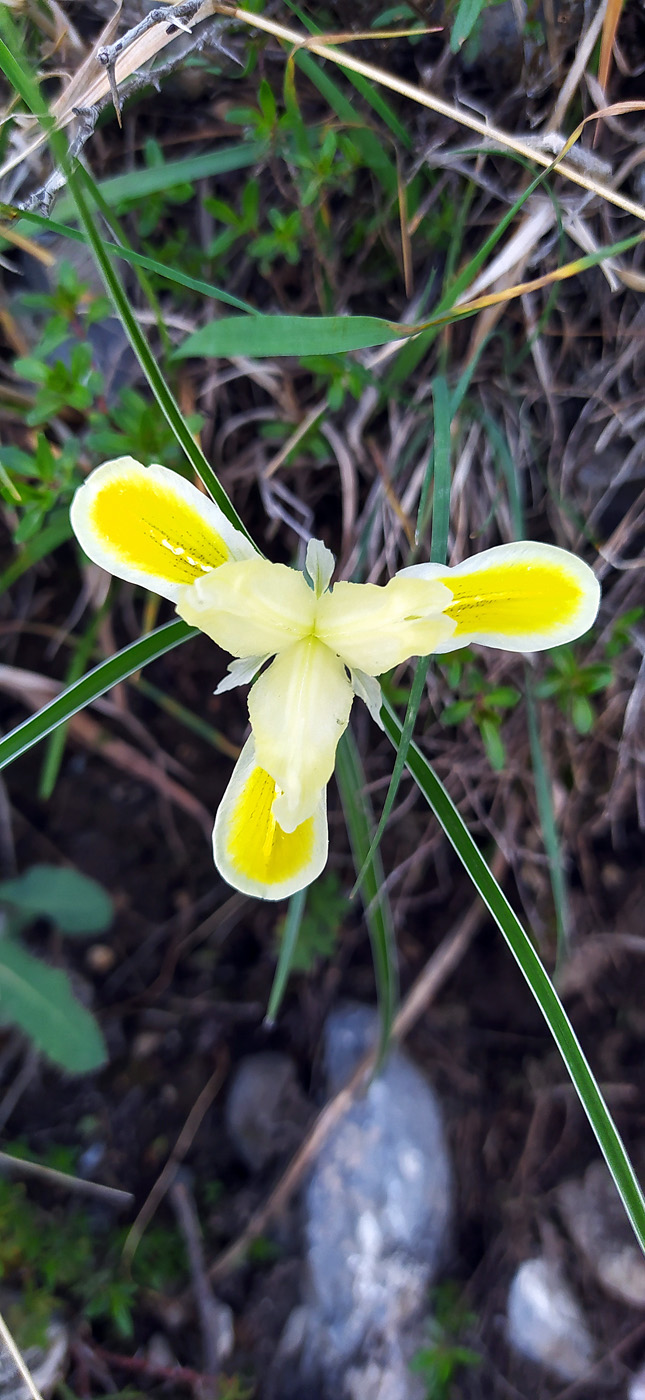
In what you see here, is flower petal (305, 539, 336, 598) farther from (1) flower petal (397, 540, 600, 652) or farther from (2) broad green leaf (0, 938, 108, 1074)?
(2) broad green leaf (0, 938, 108, 1074)

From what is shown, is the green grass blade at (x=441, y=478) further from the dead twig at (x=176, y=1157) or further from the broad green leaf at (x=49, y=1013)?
the dead twig at (x=176, y=1157)

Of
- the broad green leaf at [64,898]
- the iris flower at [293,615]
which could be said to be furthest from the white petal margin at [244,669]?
the broad green leaf at [64,898]

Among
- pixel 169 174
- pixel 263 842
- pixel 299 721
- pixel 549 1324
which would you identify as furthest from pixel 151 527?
pixel 549 1324

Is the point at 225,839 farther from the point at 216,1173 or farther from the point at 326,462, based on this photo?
the point at 216,1173

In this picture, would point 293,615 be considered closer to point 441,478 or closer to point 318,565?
point 318,565

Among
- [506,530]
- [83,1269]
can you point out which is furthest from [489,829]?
[83,1269]

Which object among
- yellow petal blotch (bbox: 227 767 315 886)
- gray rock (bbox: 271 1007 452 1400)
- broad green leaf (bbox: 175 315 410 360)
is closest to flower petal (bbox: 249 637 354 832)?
yellow petal blotch (bbox: 227 767 315 886)
